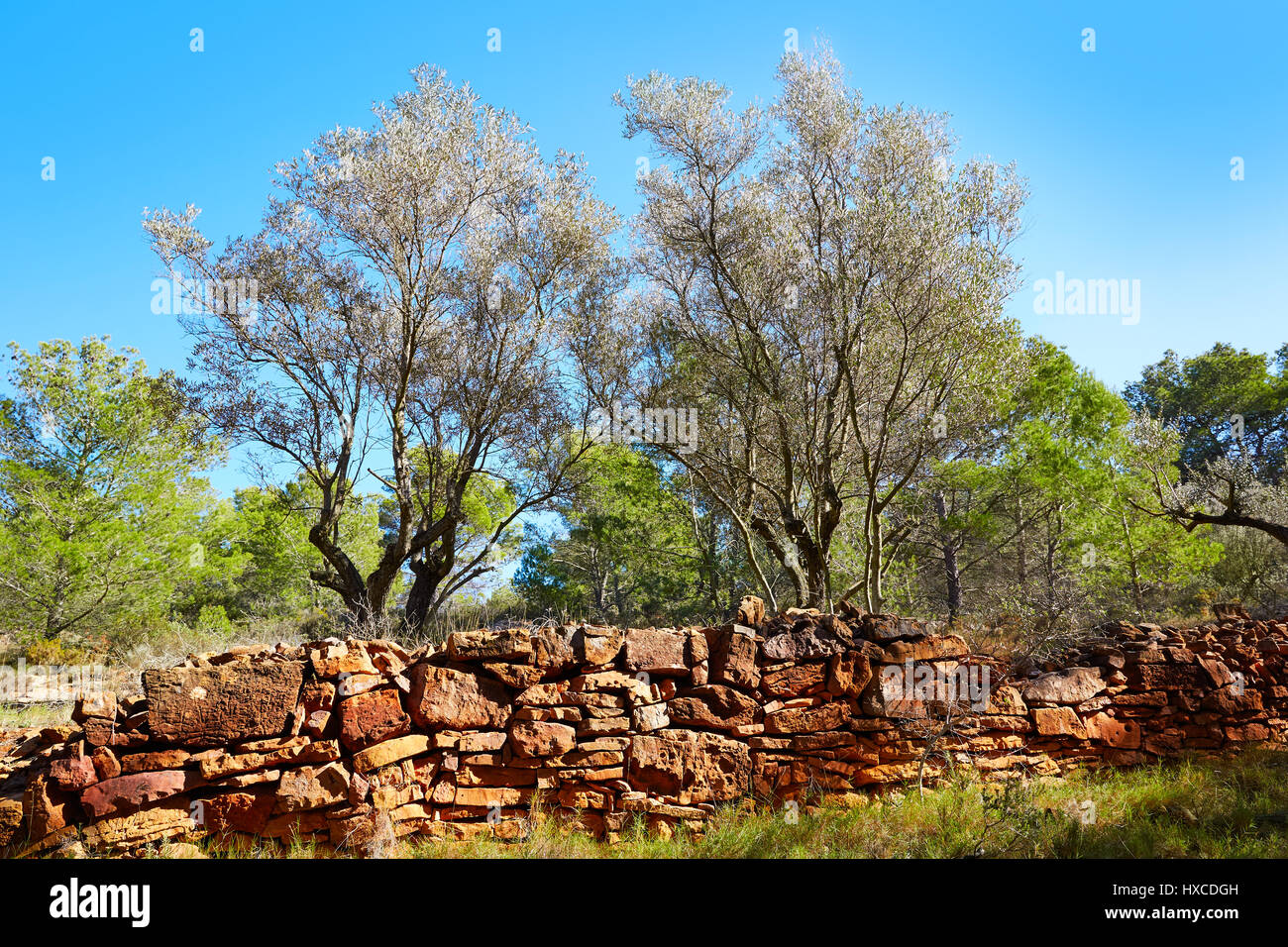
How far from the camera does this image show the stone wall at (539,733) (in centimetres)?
436

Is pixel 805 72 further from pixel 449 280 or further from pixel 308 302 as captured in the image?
pixel 308 302

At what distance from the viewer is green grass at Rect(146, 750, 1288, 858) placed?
4844mm

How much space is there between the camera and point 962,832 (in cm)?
517

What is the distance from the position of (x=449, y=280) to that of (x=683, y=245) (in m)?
4.94

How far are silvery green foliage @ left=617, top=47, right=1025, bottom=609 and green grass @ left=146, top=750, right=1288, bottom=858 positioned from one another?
5247 mm

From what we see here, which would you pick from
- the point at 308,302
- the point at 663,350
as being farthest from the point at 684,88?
the point at 308,302

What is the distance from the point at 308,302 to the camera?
14391 mm

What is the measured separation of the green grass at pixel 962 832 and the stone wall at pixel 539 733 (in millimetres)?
165

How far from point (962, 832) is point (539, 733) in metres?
3.11
